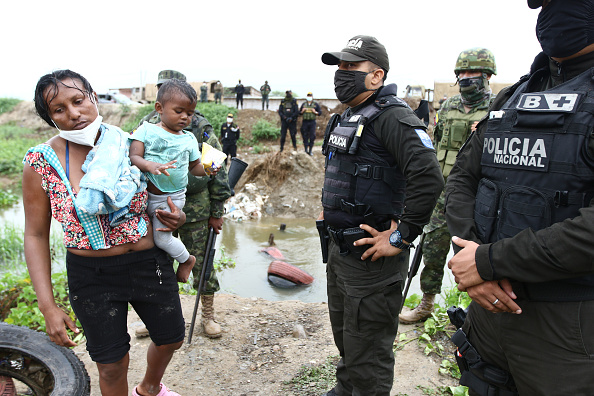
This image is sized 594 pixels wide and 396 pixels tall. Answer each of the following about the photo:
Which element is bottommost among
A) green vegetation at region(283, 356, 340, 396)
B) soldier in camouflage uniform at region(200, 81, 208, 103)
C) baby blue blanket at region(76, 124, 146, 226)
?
green vegetation at region(283, 356, 340, 396)

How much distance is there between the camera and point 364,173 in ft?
7.14

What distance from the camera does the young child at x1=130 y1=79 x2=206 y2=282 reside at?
205 cm

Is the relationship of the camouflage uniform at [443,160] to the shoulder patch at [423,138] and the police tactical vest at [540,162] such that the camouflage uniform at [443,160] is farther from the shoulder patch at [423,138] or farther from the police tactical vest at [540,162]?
the police tactical vest at [540,162]

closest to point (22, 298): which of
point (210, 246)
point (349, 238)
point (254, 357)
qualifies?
point (210, 246)

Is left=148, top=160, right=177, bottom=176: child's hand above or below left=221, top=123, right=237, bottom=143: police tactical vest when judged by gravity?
above

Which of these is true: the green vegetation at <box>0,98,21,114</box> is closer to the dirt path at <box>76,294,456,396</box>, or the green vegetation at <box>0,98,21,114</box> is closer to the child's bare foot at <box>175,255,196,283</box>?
the dirt path at <box>76,294,456,396</box>

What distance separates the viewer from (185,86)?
2209 millimetres

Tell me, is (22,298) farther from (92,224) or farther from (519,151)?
(519,151)

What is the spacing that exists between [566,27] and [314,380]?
2.63m

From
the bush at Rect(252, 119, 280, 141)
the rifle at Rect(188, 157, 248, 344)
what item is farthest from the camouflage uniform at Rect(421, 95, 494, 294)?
the bush at Rect(252, 119, 280, 141)

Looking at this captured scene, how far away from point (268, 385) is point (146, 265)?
58.0 inches

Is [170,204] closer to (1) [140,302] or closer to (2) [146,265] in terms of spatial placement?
(2) [146,265]

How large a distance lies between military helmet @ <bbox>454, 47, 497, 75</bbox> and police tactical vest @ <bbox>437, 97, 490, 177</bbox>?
1.04 ft

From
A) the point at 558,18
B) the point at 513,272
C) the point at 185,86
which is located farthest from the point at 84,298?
the point at 558,18
